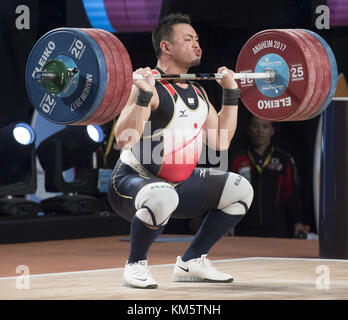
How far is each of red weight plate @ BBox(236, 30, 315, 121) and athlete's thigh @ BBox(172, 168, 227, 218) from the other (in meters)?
0.60

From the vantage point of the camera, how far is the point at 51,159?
7863 millimetres

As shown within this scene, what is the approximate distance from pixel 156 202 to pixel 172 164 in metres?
0.33

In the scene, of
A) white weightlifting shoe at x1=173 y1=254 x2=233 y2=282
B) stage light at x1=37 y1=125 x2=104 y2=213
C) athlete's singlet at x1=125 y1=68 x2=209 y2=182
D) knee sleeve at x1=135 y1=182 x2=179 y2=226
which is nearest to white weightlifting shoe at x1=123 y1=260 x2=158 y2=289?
knee sleeve at x1=135 y1=182 x2=179 y2=226

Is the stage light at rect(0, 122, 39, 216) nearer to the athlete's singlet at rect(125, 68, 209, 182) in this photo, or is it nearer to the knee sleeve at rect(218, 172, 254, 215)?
the athlete's singlet at rect(125, 68, 209, 182)

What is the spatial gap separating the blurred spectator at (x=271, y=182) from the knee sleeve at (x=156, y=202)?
Answer: 3447 millimetres

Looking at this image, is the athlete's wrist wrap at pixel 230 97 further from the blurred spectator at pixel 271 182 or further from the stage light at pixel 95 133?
the stage light at pixel 95 133

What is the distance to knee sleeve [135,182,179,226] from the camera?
A: 411 cm

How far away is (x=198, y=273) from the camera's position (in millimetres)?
4504

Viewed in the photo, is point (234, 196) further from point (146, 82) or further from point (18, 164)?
point (18, 164)

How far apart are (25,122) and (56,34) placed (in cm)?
426

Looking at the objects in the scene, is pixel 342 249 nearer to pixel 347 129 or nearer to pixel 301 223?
pixel 347 129

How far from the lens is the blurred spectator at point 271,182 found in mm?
7547

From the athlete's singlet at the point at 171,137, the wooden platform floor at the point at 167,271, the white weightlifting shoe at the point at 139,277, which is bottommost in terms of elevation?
the wooden platform floor at the point at 167,271

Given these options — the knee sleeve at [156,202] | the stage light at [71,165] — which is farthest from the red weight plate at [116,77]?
the stage light at [71,165]
